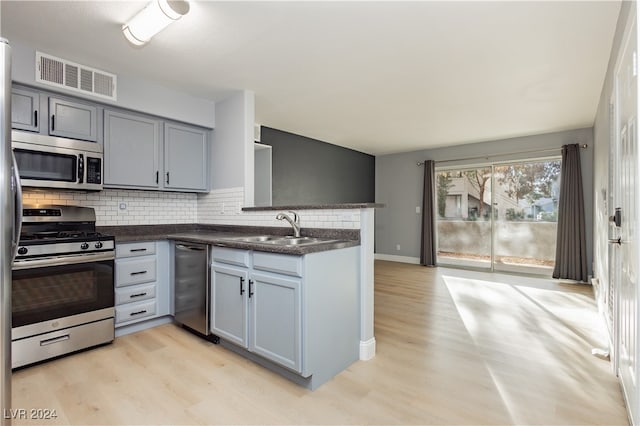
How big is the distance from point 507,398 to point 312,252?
143 cm

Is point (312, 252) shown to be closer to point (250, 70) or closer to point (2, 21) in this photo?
point (250, 70)

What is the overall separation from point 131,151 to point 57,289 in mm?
1421

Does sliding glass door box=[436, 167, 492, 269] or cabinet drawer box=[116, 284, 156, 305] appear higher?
sliding glass door box=[436, 167, 492, 269]

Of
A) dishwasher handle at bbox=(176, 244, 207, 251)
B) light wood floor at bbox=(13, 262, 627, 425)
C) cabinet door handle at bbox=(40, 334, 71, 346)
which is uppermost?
dishwasher handle at bbox=(176, 244, 207, 251)

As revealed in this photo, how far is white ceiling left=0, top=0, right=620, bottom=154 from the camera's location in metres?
2.12

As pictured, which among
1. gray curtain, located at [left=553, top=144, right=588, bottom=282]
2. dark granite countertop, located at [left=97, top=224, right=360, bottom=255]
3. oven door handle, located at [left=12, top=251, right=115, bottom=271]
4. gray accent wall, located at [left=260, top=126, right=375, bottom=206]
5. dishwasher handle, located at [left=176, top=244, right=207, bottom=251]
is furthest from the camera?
gray accent wall, located at [left=260, top=126, right=375, bottom=206]

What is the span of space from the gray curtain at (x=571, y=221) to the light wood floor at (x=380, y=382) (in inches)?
82.2

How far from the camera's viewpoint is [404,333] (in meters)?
2.87

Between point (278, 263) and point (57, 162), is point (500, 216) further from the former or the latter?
point (57, 162)

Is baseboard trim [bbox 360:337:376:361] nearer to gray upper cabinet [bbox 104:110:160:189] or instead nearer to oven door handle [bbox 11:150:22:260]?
oven door handle [bbox 11:150:22:260]

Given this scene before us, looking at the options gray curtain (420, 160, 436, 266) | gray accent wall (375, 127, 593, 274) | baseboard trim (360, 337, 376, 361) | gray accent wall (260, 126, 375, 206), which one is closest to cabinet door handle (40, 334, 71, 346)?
baseboard trim (360, 337, 376, 361)

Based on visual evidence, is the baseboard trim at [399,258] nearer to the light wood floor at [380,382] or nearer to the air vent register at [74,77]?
the light wood floor at [380,382]

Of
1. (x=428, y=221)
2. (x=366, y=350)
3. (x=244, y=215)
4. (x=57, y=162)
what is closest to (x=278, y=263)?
(x=366, y=350)

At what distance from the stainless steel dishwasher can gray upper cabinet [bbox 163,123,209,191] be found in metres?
0.85
